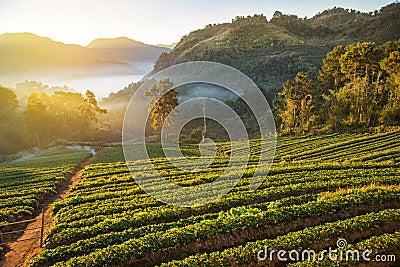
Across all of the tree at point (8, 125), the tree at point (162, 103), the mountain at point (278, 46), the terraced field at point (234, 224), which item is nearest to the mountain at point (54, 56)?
the mountain at point (278, 46)

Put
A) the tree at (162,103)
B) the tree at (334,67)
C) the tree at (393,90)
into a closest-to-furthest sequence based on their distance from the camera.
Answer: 1. the tree at (393,90)
2. the tree at (162,103)
3. the tree at (334,67)

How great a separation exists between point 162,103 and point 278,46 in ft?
390

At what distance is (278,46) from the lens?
158375 mm

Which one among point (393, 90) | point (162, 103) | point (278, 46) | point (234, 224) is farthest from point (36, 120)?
point (278, 46)

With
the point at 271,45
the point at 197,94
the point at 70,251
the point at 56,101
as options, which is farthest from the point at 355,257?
the point at 271,45

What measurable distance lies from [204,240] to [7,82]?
179 m

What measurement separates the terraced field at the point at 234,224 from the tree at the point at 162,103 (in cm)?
3946

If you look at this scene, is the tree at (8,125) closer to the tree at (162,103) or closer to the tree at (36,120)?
the tree at (36,120)

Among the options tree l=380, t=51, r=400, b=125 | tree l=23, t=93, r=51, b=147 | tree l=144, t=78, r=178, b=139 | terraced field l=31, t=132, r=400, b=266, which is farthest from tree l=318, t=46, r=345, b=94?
tree l=23, t=93, r=51, b=147

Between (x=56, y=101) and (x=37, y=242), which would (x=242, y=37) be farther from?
(x=37, y=242)

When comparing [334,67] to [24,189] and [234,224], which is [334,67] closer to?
[234,224]

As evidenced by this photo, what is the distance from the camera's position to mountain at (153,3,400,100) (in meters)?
125

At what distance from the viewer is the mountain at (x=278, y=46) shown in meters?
125

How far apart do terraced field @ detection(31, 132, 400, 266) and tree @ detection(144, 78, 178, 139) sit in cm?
3946
